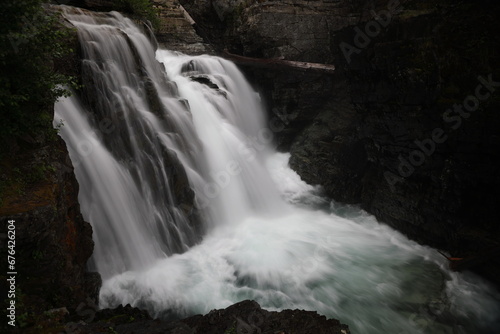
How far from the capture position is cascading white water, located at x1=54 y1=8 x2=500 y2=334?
6.77 m

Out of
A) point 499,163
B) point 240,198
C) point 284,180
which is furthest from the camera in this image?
point 284,180

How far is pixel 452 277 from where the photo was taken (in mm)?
7875

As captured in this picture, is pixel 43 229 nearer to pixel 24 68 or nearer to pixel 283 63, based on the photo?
pixel 24 68

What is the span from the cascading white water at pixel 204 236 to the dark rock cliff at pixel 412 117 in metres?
1.09

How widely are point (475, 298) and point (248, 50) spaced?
1340 centimetres

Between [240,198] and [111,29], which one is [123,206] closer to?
[240,198]

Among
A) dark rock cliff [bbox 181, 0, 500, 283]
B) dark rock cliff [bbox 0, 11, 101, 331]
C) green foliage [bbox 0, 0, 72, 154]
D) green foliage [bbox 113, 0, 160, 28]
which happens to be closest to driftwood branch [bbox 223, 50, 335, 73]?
dark rock cliff [bbox 181, 0, 500, 283]

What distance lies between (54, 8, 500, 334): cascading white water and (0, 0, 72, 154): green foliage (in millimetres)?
2548

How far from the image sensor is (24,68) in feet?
14.9

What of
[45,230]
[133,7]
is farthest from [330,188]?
[133,7]

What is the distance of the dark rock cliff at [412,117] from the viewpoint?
749 cm

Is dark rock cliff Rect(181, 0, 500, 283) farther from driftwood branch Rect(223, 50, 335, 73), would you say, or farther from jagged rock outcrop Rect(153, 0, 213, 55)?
jagged rock outcrop Rect(153, 0, 213, 55)

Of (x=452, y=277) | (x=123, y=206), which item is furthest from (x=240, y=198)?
(x=452, y=277)

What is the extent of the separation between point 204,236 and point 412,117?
23.9 ft
